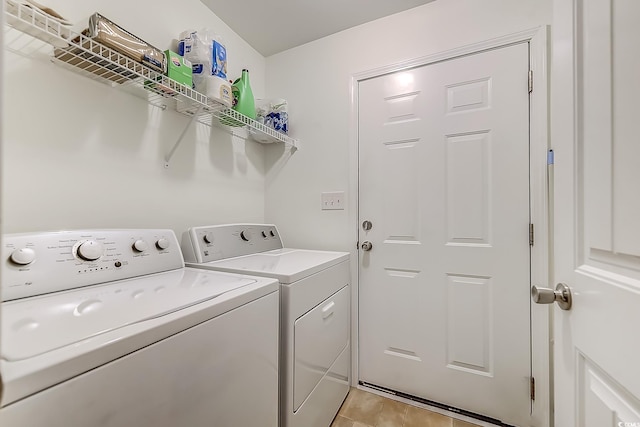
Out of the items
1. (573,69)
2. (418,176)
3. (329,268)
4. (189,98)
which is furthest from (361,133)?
(573,69)

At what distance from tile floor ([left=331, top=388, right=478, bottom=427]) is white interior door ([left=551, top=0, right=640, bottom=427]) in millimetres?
1002

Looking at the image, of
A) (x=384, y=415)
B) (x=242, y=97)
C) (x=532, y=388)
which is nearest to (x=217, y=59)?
(x=242, y=97)

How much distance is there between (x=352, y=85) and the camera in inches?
74.2

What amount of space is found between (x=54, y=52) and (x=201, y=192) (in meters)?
0.84

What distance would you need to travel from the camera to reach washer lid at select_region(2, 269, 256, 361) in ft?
1.74

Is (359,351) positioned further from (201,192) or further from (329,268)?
(201,192)

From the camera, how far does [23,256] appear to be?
80 cm

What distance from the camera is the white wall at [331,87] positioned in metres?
1.61

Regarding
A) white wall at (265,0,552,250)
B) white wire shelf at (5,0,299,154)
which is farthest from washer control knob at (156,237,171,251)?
white wall at (265,0,552,250)

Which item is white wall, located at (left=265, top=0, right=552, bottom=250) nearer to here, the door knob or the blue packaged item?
the blue packaged item

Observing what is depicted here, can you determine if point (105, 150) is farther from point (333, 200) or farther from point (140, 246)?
point (333, 200)

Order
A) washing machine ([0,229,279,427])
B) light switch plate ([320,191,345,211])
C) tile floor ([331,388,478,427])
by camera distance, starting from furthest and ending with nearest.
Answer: light switch plate ([320,191,345,211]) → tile floor ([331,388,478,427]) → washing machine ([0,229,279,427])

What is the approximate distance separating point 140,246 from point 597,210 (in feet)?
4.65

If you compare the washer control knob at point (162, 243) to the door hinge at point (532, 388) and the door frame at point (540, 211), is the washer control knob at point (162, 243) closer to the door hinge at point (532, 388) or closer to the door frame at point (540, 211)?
the door frame at point (540, 211)
